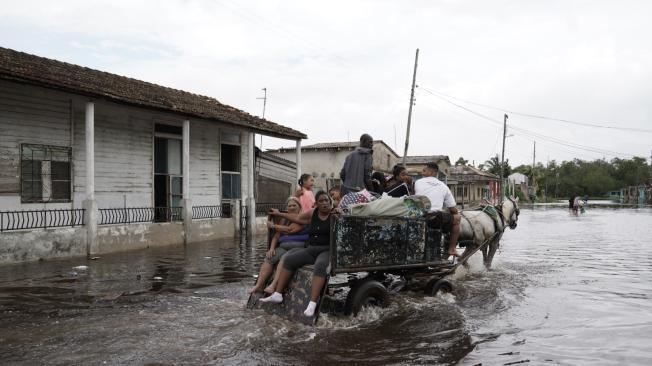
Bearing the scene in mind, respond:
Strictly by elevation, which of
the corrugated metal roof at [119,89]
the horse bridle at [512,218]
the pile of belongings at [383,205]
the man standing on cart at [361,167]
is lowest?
the horse bridle at [512,218]

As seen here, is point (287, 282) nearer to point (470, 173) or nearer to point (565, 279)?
point (565, 279)

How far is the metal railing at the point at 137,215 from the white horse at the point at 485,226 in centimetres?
970

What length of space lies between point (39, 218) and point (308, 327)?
10959 millimetres

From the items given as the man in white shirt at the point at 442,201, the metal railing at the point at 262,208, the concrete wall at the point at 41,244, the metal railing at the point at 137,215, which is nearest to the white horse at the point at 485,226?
the man in white shirt at the point at 442,201

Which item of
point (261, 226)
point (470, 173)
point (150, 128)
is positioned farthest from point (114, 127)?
point (470, 173)

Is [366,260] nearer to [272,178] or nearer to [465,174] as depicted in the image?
[272,178]

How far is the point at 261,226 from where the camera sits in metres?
20.8

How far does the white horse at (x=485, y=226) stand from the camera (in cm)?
1005

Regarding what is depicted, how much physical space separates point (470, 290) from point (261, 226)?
1268 cm

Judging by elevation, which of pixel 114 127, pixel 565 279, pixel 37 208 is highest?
pixel 114 127

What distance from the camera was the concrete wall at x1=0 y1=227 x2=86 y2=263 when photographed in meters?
12.0

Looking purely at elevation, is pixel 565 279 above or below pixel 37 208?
below

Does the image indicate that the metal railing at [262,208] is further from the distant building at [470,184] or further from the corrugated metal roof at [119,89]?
the distant building at [470,184]

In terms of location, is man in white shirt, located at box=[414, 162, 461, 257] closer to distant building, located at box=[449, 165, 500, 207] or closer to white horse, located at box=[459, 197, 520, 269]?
white horse, located at box=[459, 197, 520, 269]
